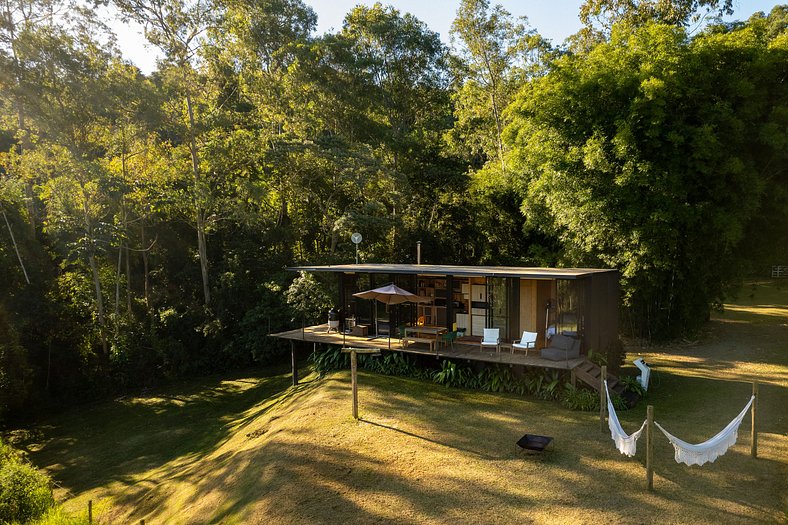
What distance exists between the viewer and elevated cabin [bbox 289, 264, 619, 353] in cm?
1367

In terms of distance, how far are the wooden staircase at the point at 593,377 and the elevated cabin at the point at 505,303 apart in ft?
2.23

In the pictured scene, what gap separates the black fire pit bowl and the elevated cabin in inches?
173

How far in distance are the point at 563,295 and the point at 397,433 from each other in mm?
6668

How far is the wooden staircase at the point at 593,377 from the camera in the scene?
486 inches

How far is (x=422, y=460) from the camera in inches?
373

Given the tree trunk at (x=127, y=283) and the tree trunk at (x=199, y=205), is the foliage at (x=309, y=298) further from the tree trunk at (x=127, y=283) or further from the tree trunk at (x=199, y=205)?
the tree trunk at (x=127, y=283)

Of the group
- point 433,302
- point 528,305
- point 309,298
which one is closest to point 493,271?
point 528,305

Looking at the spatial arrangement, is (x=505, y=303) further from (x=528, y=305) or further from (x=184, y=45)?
(x=184, y=45)

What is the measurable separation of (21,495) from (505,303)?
1283 cm

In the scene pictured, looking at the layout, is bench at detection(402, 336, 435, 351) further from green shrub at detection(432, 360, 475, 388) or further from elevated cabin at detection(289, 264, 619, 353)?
elevated cabin at detection(289, 264, 619, 353)

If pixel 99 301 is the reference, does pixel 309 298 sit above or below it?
above

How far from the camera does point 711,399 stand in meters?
13.0

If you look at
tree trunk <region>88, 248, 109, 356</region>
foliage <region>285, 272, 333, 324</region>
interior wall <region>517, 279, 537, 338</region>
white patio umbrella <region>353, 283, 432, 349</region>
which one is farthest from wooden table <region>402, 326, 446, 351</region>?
tree trunk <region>88, 248, 109, 356</region>

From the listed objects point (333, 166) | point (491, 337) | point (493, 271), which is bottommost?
point (491, 337)
